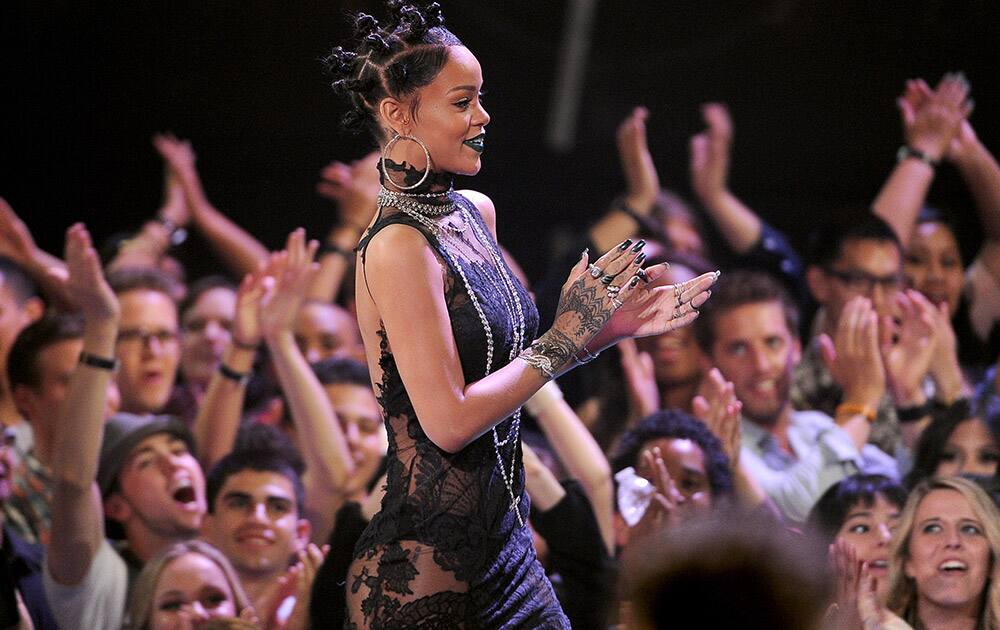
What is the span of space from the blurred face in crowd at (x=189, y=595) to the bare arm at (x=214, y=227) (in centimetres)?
258

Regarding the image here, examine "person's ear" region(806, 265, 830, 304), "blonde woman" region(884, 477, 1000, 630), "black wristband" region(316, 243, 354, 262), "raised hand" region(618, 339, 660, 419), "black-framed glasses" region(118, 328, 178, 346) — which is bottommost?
"blonde woman" region(884, 477, 1000, 630)

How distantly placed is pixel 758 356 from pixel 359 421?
1.32m

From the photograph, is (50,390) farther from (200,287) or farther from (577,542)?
(577,542)

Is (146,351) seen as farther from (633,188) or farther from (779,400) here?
(779,400)

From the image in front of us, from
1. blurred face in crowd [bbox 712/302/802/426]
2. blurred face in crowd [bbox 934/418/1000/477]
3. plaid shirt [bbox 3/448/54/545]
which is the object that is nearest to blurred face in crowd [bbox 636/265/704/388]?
blurred face in crowd [bbox 712/302/802/426]

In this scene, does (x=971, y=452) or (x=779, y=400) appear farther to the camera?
(x=779, y=400)

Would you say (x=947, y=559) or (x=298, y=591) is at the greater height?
(x=298, y=591)

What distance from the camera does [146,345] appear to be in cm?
453

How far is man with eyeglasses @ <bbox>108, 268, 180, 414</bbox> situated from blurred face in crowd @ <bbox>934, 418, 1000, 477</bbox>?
8.31ft

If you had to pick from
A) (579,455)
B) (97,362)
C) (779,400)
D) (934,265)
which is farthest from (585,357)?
(934,265)

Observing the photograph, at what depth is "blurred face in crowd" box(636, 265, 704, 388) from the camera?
181 inches

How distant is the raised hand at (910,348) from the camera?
4266 millimetres

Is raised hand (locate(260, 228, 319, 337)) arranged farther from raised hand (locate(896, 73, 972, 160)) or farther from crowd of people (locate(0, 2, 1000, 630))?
raised hand (locate(896, 73, 972, 160))

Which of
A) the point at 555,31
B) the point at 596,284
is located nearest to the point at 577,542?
the point at 596,284
